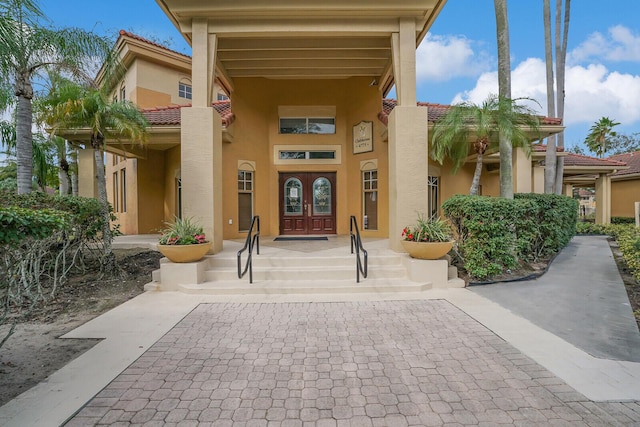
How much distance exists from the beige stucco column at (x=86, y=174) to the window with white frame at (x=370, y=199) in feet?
29.4

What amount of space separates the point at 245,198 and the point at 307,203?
2204mm

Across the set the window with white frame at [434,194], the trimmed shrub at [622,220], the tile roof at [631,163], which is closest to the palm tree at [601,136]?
the tile roof at [631,163]

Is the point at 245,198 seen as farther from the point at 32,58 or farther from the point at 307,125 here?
the point at 32,58

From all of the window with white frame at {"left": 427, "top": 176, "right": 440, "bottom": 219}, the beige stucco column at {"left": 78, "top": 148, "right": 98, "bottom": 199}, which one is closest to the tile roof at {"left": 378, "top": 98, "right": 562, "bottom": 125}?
the window with white frame at {"left": 427, "top": 176, "right": 440, "bottom": 219}

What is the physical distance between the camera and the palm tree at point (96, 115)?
245 inches

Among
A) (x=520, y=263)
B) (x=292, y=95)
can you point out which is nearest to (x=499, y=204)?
(x=520, y=263)

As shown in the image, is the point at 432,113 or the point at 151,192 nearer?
the point at 432,113

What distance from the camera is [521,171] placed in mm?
10469

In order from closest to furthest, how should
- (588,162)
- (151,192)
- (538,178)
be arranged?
(151,192), (538,178), (588,162)

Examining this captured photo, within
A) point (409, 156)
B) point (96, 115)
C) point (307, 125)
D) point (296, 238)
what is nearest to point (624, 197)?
point (409, 156)

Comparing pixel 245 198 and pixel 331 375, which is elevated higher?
pixel 245 198

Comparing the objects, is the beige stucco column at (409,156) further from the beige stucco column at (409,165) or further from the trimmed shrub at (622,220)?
the trimmed shrub at (622,220)

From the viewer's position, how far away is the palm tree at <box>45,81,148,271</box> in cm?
621

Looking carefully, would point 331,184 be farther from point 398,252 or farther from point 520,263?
point 520,263
